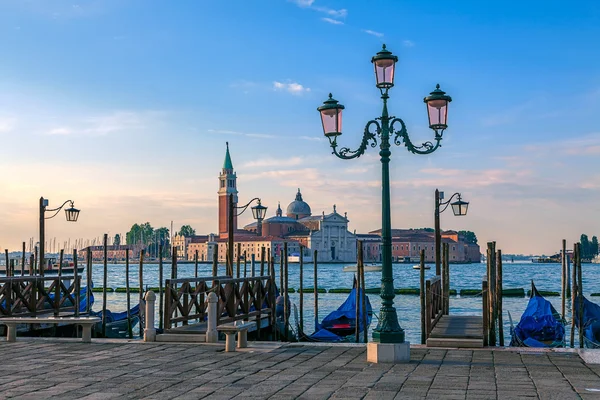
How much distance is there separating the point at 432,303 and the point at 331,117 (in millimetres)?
4389

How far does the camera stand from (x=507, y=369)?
23.7 feet

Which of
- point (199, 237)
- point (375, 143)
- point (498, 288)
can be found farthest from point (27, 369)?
point (199, 237)

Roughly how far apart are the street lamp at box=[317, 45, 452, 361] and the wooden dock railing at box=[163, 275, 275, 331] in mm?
3494

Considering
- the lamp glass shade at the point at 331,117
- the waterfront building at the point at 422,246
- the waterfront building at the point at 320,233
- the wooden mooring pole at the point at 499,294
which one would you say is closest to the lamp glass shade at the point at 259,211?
the wooden mooring pole at the point at 499,294

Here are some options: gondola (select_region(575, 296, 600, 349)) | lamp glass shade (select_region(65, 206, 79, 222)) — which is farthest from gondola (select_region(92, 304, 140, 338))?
gondola (select_region(575, 296, 600, 349))

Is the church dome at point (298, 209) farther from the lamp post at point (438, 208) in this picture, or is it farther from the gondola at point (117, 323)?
the lamp post at point (438, 208)

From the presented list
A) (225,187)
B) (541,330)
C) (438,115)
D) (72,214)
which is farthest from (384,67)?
(225,187)

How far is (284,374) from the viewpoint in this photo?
701cm

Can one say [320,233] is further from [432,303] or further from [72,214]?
[432,303]

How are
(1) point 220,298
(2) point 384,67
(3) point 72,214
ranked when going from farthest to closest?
(3) point 72,214 < (1) point 220,298 < (2) point 384,67

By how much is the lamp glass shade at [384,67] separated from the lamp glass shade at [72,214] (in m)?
10.6

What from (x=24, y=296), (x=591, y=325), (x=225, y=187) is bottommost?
(x=591, y=325)

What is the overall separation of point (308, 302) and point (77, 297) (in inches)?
741

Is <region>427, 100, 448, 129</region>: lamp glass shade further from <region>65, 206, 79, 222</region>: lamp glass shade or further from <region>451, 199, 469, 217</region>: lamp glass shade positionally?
<region>65, 206, 79, 222</region>: lamp glass shade
